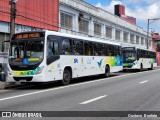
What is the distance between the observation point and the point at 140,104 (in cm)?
1034

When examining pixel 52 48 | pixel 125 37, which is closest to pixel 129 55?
pixel 52 48

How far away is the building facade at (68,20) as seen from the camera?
2615cm

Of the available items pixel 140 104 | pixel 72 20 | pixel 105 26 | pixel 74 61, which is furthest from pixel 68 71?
pixel 105 26

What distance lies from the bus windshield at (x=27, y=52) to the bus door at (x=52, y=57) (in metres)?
0.44

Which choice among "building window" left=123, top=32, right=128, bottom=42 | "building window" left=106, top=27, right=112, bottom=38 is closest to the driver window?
"building window" left=106, top=27, right=112, bottom=38

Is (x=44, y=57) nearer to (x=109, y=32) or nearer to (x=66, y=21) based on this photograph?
(x=66, y=21)

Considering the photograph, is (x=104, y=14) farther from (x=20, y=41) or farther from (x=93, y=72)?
(x=20, y=41)

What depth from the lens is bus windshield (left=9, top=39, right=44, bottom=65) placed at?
15656 mm

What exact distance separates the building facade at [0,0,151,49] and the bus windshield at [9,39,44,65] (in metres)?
8.42

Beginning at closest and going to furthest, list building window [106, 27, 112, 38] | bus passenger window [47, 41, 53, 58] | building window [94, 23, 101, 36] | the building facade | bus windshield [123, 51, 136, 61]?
bus passenger window [47, 41, 53, 58]
the building facade
bus windshield [123, 51, 136, 61]
building window [94, 23, 101, 36]
building window [106, 27, 112, 38]

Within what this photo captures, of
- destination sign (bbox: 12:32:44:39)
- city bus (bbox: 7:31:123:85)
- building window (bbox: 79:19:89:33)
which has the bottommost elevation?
city bus (bbox: 7:31:123:85)

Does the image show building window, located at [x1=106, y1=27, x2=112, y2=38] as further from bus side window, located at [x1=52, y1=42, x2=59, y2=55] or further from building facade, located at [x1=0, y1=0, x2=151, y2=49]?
bus side window, located at [x1=52, y1=42, x2=59, y2=55]

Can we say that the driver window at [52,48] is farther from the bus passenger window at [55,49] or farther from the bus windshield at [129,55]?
the bus windshield at [129,55]

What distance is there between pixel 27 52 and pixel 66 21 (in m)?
19.8
